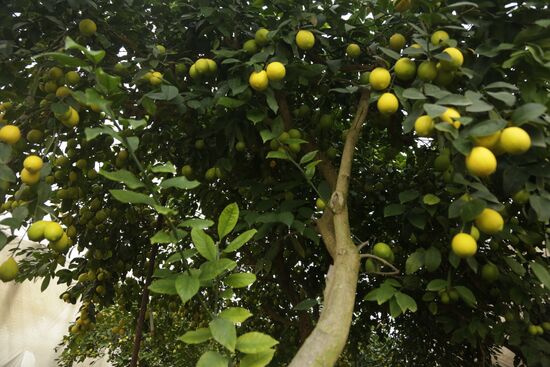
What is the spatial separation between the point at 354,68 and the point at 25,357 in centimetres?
659

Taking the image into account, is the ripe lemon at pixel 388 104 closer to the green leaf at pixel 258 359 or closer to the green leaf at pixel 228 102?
the green leaf at pixel 228 102

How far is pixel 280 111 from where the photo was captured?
1.51 meters

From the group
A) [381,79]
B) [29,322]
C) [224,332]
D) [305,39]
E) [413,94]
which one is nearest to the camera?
[224,332]

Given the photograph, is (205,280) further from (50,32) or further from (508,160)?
(50,32)

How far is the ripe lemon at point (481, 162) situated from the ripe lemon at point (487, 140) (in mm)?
22

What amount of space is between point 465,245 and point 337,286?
12.2 inches

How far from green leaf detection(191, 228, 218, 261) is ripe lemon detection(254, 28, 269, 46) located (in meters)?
0.77

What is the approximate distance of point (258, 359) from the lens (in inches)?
30.6

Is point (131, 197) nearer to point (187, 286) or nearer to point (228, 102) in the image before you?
point (187, 286)

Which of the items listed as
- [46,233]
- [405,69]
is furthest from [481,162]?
[46,233]

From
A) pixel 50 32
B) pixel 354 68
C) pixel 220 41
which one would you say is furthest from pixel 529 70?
pixel 50 32

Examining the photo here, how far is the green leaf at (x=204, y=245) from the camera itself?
82 centimetres

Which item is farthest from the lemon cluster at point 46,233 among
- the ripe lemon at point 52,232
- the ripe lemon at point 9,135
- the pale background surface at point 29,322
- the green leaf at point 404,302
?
the pale background surface at point 29,322

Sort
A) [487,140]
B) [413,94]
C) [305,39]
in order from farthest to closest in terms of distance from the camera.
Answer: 1. [305,39]
2. [413,94]
3. [487,140]
